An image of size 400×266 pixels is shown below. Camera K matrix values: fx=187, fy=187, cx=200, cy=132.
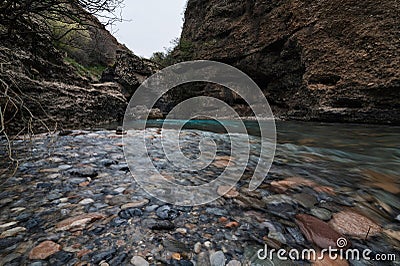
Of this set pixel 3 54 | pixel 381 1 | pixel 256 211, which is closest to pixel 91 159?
pixel 256 211

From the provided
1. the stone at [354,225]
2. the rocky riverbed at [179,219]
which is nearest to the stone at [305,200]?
the rocky riverbed at [179,219]

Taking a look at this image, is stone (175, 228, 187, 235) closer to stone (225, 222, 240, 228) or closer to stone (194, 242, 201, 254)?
stone (194, 242, 201, 254)

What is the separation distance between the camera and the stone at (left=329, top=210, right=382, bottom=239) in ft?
3.20

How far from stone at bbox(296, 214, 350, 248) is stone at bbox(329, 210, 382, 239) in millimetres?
54

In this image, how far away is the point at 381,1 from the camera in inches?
222

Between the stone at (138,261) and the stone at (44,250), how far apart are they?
34 cm

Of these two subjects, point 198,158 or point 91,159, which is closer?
point 91,159

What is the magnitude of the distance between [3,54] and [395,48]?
9211 mm

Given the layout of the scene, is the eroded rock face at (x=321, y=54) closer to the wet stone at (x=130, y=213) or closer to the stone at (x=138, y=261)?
the wet stone at (x=130, y=213)

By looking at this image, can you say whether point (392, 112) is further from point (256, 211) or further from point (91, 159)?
point (91, 159)

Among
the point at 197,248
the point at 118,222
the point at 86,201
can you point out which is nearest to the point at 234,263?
the point at 197,248

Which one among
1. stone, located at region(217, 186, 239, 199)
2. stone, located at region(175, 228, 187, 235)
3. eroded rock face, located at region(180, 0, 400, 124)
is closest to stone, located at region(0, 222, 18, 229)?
stone, located at region(175, 228, 187, 235)

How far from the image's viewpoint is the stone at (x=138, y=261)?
75 centimetres

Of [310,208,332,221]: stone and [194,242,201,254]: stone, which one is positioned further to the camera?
[310,208,332,221]: stone
